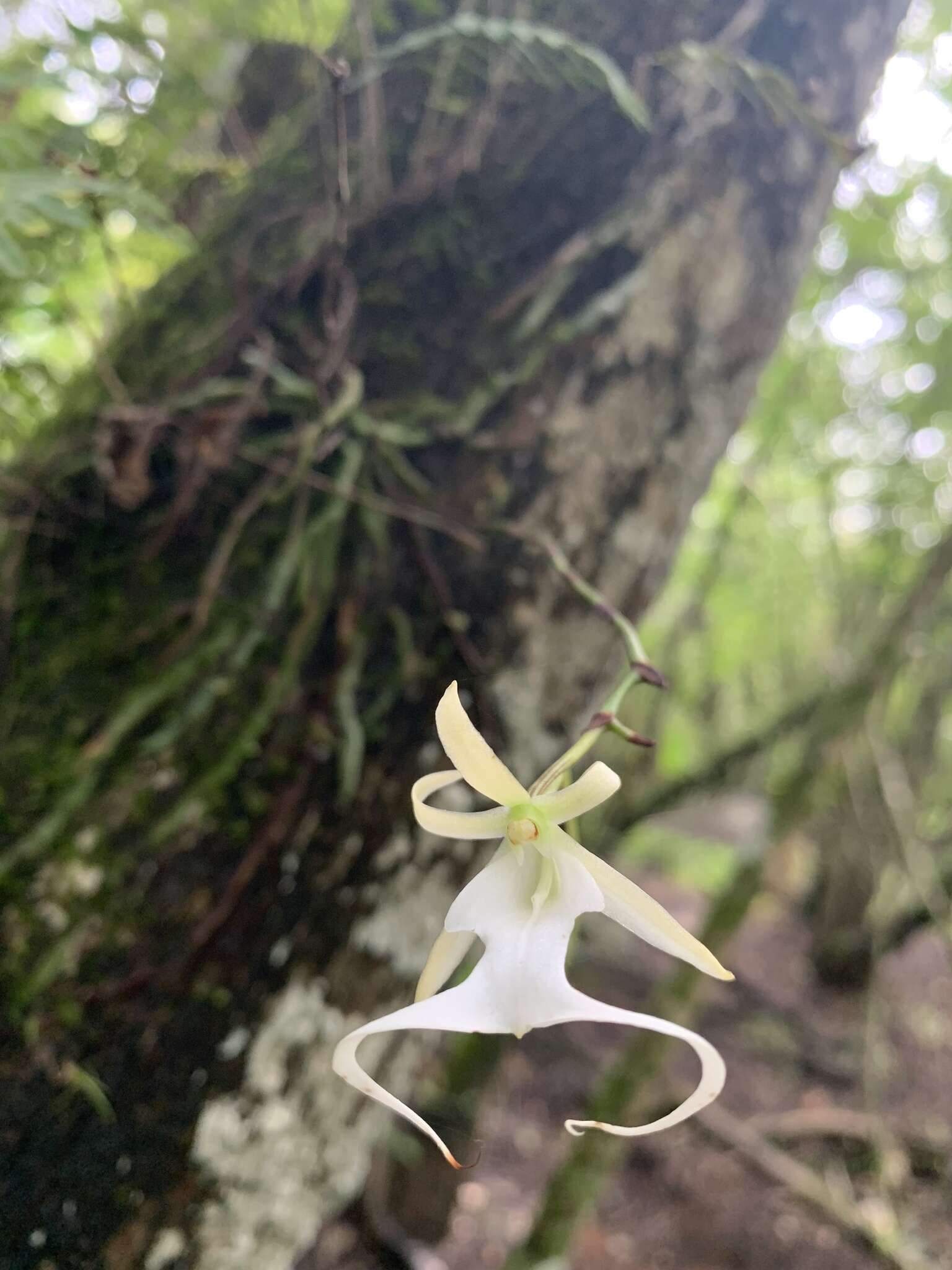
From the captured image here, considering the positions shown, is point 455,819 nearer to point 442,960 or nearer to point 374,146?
point 442,960

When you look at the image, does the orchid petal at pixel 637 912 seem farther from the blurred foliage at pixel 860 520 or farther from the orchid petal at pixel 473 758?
the blurred foliage at pixel 860 520

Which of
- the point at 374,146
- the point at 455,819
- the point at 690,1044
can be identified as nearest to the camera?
the point at 690,1044

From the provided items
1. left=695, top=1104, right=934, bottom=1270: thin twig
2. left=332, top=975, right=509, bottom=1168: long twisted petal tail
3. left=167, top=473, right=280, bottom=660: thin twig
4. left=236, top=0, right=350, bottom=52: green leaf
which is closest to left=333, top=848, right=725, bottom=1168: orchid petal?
left=332, top=975, right=509, bottom=1168: long twisted petal tail

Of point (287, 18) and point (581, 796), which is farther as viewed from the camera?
point (287, 18)

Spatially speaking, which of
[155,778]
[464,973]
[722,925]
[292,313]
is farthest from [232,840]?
[722,925]

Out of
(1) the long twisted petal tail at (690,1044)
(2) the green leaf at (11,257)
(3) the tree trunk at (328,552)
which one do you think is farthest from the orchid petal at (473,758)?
(2) the green leaf at (11,257)

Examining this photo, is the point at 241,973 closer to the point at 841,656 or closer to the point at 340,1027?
the point at 340,1027

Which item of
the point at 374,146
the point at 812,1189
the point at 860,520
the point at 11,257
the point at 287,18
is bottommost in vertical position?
the point at 812,1189

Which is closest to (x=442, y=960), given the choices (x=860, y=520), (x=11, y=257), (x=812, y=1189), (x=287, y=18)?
(x=11, y=257)
